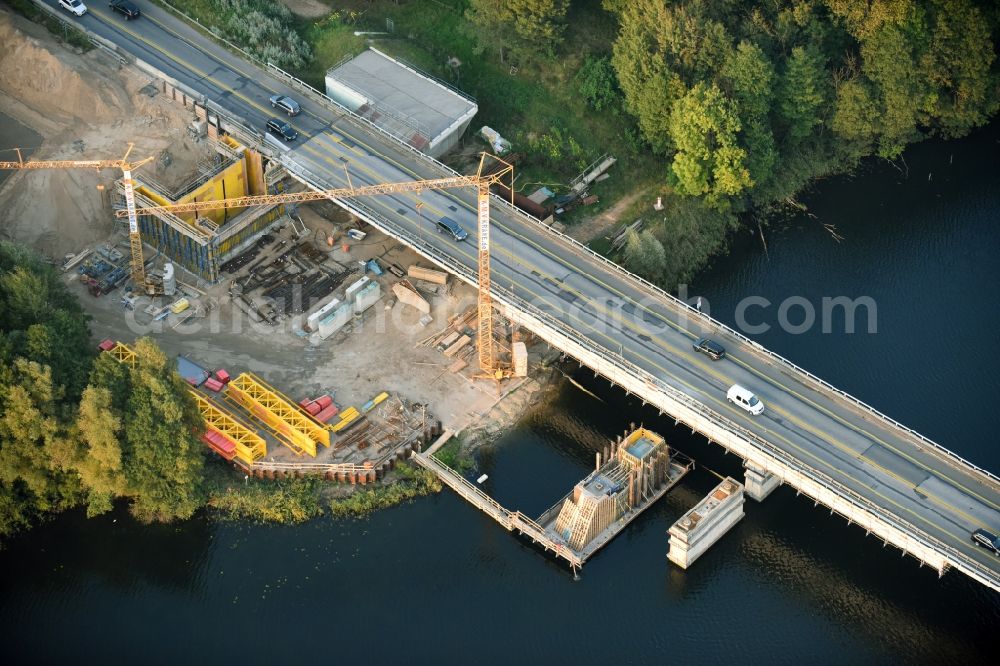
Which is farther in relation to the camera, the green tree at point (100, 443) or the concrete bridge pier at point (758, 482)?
the concrete bridge pier at point (758, 482)

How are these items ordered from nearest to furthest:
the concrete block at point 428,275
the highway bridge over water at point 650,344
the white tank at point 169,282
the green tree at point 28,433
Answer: the green tree at point 28,433, the highway bridge over water at point 650,344, the white tank at point 169,282, the concrete block at point 428,275

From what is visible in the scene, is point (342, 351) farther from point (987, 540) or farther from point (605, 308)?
point (987, 540)

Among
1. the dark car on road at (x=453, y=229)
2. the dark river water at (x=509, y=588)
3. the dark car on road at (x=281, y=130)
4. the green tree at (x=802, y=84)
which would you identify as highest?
the green tree at (x=802, y=84)

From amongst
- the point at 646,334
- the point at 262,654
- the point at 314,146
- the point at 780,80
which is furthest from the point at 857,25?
the point at 262,654

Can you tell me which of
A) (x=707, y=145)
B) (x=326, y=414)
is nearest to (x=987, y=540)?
(x=707, y=145)

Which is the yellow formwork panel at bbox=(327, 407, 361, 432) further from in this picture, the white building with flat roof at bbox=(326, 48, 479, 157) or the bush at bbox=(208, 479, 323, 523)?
the white building with flat roof at bbox=(326, 48, 479, 157)

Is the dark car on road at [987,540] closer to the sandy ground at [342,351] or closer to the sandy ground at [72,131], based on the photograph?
the sandy ground at [342,351]

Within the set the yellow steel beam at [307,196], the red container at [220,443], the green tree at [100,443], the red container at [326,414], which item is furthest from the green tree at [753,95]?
the green tree at [100,443]

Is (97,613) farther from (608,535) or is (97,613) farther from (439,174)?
(439,174)
